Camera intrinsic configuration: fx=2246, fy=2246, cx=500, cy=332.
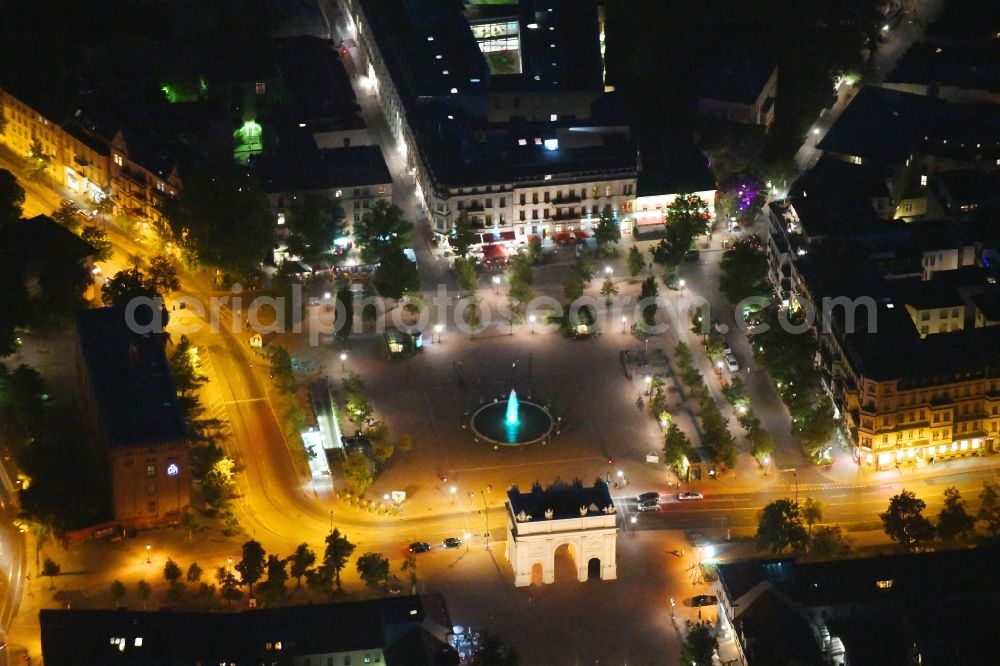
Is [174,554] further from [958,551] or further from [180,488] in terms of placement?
[958,551]

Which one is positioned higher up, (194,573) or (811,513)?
(811,513)

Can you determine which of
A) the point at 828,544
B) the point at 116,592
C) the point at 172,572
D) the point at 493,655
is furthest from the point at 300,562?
the point at 828,544

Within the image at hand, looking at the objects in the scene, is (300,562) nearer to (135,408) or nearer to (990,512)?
(135,408)

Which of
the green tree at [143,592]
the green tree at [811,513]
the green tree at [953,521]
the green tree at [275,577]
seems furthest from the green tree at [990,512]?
the green tree at [143,592]

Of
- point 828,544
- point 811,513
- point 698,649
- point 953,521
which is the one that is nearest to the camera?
point 698,649

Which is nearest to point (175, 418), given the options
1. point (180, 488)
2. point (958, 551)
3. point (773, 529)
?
point (180, 488)

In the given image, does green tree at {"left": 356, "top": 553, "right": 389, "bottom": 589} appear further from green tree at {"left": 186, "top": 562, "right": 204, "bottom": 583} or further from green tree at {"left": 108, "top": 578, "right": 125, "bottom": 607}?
green tree at {"left": 108, "top": 578, "right": 125, "bottom": 607}
